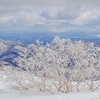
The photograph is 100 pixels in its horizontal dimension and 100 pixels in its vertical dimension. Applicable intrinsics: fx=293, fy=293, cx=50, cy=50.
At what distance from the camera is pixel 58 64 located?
20172mm

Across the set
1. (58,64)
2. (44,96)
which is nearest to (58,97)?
(44,96)

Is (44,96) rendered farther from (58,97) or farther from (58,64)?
(58,64)

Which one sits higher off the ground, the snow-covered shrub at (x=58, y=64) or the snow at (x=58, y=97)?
the snow-covered shrub at (x=58, y=64)

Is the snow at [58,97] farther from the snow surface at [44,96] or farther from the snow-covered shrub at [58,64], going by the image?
the snow-covered shrub at [58,64]

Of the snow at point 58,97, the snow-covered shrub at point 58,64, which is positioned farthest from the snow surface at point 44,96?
the snow-covered shrub at point 58,64

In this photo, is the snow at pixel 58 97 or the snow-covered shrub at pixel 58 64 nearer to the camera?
the snow at pixel 58 97

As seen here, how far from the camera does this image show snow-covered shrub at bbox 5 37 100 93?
66.0ft

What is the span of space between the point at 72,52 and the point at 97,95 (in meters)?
3.53

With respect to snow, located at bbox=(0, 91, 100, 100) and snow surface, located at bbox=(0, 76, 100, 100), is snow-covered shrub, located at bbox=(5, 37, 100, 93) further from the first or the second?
snow, located at bbox=(0, 91, 100, 100)

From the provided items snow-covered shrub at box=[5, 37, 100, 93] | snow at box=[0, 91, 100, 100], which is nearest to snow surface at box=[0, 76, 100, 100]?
snow at box=[0, 91, 100, 100]

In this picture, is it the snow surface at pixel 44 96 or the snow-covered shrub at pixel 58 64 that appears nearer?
the snow surface at pixel 44 96

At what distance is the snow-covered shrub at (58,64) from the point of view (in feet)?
66.0

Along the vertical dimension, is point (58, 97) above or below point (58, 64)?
below

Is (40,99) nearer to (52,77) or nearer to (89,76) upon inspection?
(52,77)
